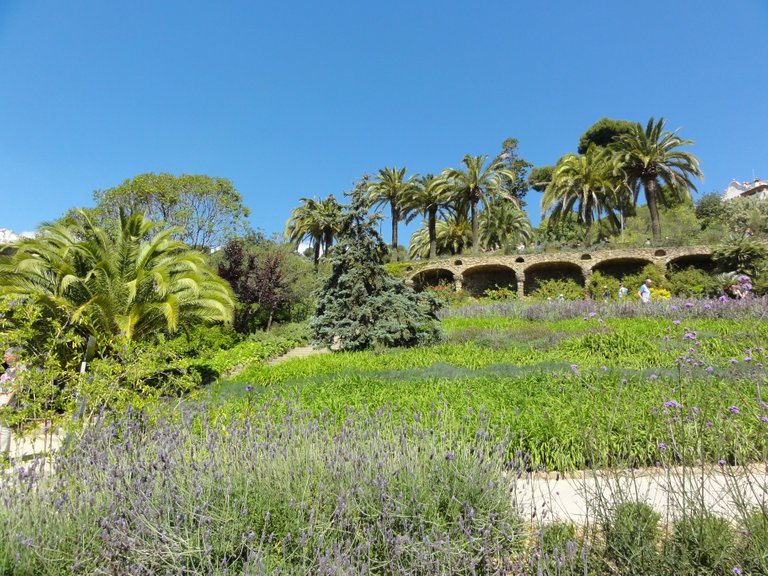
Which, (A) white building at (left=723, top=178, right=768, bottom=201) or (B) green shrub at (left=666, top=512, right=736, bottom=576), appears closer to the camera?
(B) green shrub at (left=666, top=512, right=736, bottom=576)

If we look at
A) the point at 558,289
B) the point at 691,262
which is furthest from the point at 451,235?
the point at 691,262

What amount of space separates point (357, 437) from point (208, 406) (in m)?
2.66

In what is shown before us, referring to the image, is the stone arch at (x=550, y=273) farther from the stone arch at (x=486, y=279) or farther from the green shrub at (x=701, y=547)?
the green shrub at (x=701, y=547)

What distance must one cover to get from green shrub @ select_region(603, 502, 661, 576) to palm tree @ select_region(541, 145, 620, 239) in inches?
1068

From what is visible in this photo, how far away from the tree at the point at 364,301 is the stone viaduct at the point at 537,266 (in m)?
14.5

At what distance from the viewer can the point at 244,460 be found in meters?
2.58

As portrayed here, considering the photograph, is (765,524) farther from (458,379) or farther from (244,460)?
(458,379)

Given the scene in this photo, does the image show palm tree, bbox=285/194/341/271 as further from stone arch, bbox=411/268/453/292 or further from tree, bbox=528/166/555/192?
tree, bbox=528/166/555/192

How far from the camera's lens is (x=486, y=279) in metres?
28.0

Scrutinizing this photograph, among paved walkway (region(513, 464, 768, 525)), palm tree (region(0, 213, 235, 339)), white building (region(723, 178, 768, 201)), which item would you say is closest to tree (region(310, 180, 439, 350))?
palm tree (region(0, 213, 235, 339))

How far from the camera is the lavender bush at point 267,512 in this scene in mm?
1978

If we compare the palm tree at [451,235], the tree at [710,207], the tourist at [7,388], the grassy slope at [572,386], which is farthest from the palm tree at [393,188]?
the tree at [710,207]

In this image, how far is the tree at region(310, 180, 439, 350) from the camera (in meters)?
11.0

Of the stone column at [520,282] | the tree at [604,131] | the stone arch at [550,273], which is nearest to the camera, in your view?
the stone column at [520,282]
